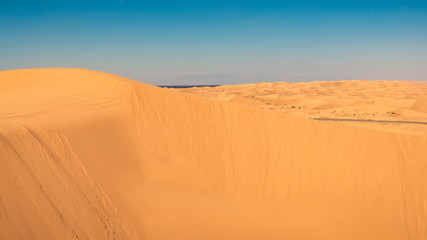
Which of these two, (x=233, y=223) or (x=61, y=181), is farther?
(x=233, y=223)

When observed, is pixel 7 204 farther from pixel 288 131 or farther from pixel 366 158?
pixel 366 158

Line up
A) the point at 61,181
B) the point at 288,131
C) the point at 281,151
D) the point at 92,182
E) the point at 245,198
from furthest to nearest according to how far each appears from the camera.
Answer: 1. the point at 288,131
2. the point at 281,151
3. the point at 245,198
4. the point at 92,182
5. the point at 61,181

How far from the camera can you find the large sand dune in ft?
16.4

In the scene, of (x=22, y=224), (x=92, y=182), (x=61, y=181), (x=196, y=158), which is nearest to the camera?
(x=22, y=224)

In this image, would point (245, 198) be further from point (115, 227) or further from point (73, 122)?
point (73, 122)

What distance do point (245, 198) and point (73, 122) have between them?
177 inches

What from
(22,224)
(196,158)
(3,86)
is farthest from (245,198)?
(3,86)

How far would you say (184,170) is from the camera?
287 inches

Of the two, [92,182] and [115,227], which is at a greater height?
[92,182]

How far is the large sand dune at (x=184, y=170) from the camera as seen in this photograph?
16.4 ft

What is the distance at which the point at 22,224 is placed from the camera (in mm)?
4141

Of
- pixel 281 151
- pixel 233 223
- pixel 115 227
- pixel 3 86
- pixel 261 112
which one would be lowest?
pixel 233 223

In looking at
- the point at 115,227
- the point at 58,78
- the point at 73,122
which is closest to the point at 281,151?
the point at 115,227

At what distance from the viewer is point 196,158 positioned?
7.71 meters
